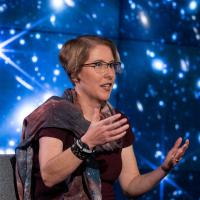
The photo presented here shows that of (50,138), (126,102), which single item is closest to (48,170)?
(50,138)

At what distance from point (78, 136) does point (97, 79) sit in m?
0.22

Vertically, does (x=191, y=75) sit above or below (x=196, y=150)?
above

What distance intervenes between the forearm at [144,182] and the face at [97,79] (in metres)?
0.36

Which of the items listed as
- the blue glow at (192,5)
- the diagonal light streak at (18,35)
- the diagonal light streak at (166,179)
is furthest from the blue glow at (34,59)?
the blue glow at (192,5)

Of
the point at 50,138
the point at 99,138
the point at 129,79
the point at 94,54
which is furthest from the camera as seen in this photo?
the point at 129,79

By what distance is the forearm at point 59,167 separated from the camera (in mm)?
1459

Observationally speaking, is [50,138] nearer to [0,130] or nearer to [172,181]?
[0,130]

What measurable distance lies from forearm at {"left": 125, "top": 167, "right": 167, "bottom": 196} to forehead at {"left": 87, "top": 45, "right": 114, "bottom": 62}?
479mm

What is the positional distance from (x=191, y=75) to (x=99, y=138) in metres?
2.02

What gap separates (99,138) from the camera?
4.65 ft

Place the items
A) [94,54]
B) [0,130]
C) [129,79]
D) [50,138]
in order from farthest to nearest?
1. [129,79]
2. [0,130]
3. [94,54]
4. [50,138]

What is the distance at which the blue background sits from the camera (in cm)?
295

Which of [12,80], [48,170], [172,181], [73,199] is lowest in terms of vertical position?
[172,181]

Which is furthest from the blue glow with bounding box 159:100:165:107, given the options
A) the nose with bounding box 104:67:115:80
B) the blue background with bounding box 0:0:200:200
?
the nose with bounding box 104:67:115:80
